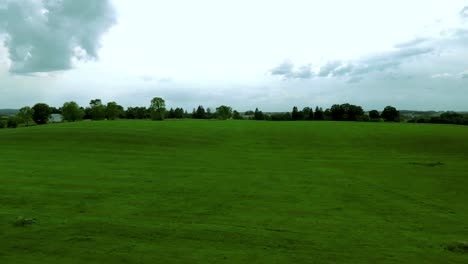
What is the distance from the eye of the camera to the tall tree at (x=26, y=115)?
113500 mm

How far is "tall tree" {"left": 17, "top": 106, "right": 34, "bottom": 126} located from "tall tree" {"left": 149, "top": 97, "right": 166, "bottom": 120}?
131 feet

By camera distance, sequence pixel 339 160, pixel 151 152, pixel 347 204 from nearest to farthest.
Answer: pixel 347 204 < pixel 339 160 < pixel 151 152

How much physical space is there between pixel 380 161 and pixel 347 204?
52.5 feet

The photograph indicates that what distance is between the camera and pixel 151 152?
33.8 meters

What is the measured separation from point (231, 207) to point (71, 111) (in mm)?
113589

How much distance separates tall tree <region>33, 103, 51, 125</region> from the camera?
11831 centimetres

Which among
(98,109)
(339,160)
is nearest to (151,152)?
(339,160)

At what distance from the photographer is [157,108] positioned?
124m

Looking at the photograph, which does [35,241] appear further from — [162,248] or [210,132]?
[210,132]

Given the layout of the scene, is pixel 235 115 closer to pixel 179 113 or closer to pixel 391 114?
pixel 179 113

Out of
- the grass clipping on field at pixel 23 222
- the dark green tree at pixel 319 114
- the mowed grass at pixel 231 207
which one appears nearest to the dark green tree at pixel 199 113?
the dark green tree at pixel 319 114

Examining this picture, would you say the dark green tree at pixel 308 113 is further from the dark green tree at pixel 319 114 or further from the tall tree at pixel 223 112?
the tall tree at pixel 223 112

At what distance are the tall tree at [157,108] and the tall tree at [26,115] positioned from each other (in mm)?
39919

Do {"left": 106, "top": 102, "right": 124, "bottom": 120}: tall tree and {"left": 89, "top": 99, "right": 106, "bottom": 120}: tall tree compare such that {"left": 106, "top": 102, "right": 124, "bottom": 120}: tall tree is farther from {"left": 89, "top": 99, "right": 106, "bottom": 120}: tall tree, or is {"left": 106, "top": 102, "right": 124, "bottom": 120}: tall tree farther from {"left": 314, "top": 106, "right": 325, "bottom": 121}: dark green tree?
{"left": 314, "top": 106, "right": 325, "bottom": 121}: dark green tree
